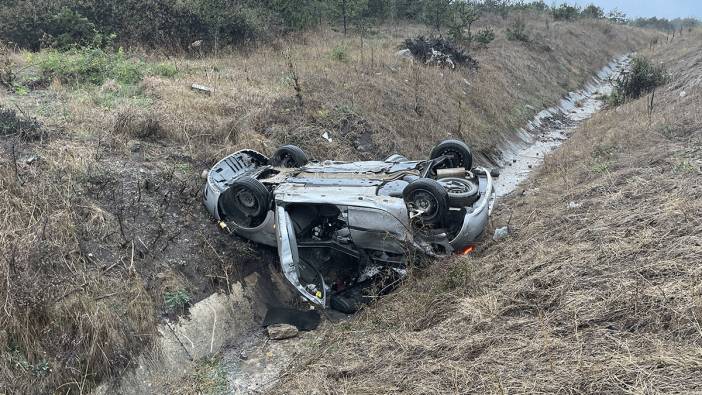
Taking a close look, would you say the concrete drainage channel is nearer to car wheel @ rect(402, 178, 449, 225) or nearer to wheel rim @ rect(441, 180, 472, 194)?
car wheel @ rect(402, 178, 449, 225)

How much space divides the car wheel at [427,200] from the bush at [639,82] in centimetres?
1260

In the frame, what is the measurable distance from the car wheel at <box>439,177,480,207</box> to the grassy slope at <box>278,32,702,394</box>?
67 centimetres

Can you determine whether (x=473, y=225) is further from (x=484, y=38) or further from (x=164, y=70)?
(x=484, y=38)

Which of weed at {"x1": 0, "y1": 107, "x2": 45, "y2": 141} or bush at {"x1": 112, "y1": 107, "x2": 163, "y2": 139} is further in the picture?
bush at {"x1": 112, "y1": 107, "x2": 163, "y2": 139}

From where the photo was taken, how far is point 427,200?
5625mm

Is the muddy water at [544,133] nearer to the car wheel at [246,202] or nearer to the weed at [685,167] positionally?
the weed at [685,167]

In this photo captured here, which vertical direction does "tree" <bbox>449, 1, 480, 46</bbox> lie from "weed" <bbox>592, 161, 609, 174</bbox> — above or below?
above

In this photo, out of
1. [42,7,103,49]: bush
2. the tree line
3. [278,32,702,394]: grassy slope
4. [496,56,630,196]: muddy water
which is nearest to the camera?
[278,32,702,394]: grassy slope

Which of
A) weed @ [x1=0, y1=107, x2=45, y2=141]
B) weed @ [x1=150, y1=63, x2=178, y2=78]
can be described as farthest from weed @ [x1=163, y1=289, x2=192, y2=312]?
weed @ [x1=150, y1=63, x2=178, y2=78]

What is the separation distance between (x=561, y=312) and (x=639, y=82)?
14.1 metres

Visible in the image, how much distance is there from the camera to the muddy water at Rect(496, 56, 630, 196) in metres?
11.6

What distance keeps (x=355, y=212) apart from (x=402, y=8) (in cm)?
2243

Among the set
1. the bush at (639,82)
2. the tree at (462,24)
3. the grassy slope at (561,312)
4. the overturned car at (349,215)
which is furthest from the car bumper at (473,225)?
the tree at (462,24)

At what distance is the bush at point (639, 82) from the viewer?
1554cm
